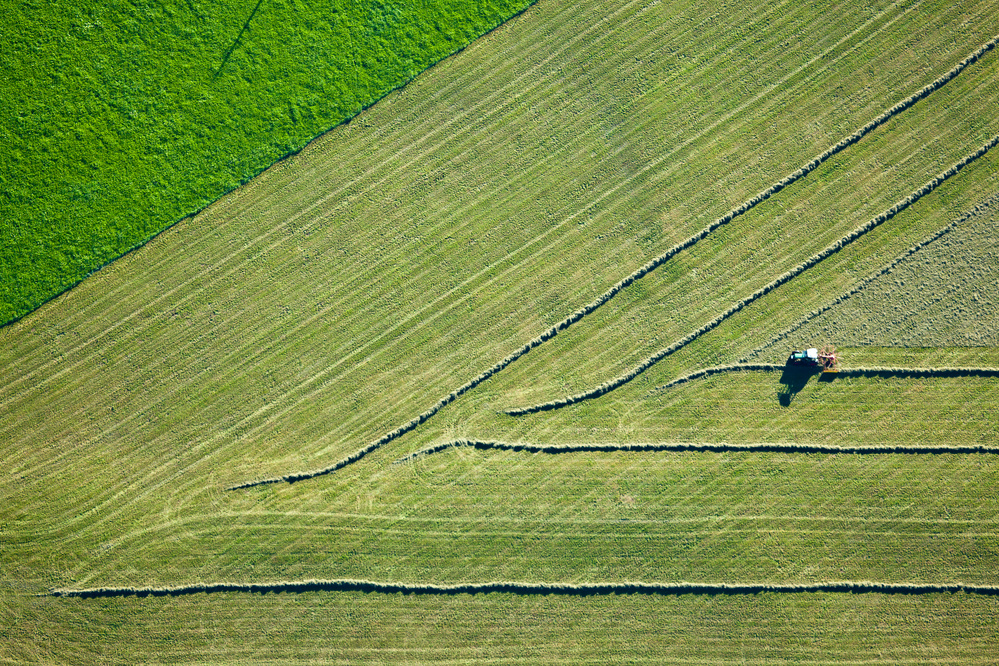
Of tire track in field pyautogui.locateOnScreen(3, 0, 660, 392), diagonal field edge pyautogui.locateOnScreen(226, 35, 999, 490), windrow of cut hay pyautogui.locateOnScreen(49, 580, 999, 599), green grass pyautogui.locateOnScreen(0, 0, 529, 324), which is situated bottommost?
windrow of cut hay pyautogui.locateOnScreen(49, 580, 999, 599)

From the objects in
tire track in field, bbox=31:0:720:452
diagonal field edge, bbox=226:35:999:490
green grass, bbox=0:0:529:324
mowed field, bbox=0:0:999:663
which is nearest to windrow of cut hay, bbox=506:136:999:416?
mowed field, bbox=0:0:999:663

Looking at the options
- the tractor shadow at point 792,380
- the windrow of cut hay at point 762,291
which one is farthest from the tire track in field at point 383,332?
the tractor shadow at point 792,380

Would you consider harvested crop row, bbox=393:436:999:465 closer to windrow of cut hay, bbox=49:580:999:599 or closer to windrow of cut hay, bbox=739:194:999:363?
windrow of cut hay, bbox=739:194:999:363

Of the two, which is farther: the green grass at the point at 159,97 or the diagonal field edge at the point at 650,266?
the green grass at the point at 159,97

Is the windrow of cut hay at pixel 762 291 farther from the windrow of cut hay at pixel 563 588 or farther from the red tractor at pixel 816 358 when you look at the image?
the windrow of cut hay at pixel 563 588

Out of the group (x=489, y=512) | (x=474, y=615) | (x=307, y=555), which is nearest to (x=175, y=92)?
(x=307, y=555)

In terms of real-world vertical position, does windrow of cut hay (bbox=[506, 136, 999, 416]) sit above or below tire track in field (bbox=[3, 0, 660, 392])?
below

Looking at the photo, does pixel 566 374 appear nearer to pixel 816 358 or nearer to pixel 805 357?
pixel 805 357
